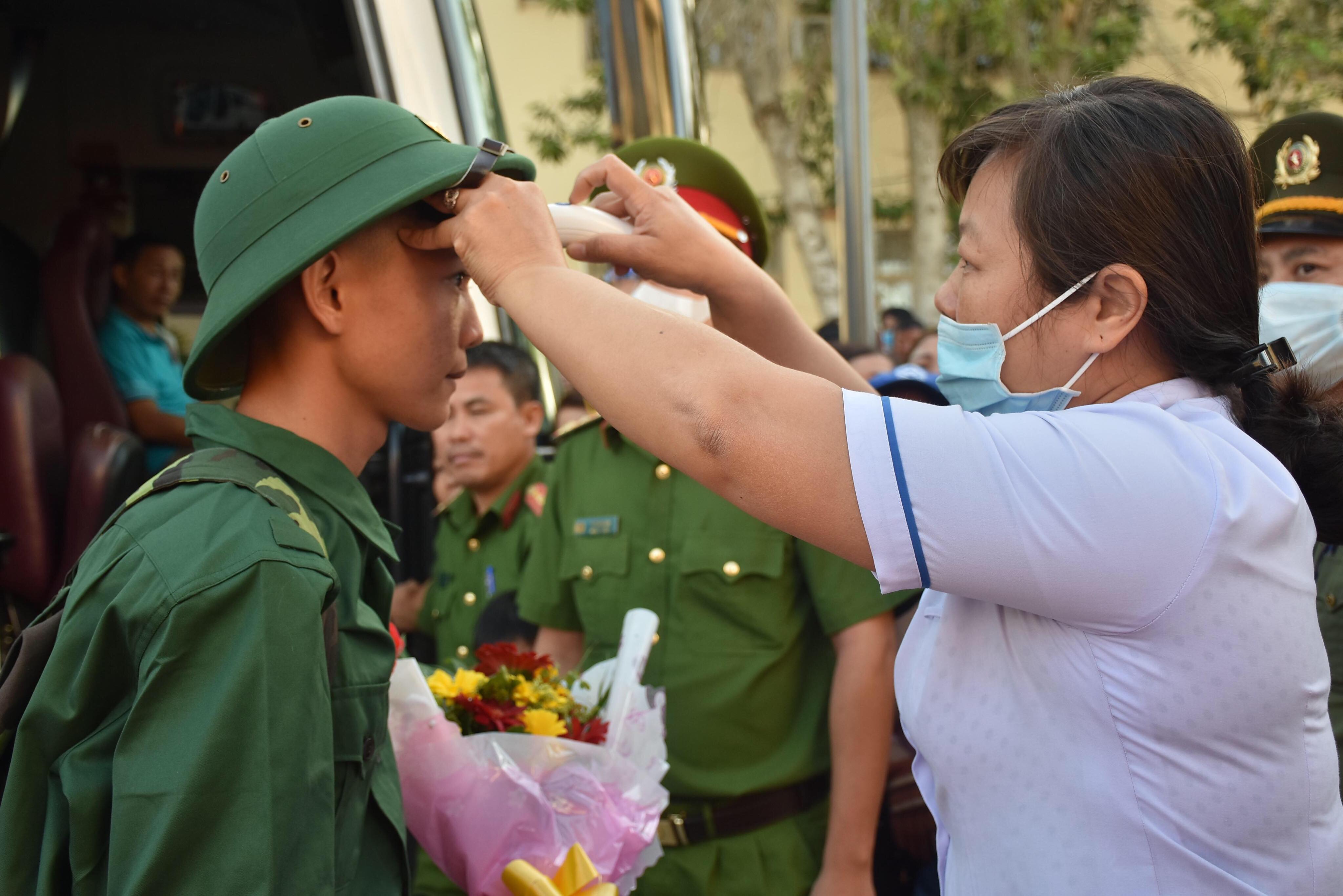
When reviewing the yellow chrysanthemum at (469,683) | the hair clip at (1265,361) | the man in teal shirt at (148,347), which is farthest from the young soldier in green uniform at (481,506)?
the hair clip at (1265,361)

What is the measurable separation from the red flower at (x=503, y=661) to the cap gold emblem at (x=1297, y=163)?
2.37 metres

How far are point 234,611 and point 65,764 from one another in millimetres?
257

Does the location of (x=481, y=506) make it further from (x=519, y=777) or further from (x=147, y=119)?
(x=147, y=119)

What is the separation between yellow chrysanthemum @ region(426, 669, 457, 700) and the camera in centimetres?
→ 206

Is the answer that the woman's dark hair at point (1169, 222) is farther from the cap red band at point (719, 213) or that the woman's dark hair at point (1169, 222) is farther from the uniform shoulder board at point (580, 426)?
the uniform shoulder board at point (580, 426)

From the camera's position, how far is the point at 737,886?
2.41 metres

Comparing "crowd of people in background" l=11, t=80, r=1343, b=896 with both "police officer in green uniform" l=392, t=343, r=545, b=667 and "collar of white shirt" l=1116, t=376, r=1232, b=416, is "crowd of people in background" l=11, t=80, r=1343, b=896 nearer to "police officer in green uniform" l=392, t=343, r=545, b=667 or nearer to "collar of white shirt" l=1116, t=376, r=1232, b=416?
"police officer in green uniform" l=392, t=343, r=545, b=667

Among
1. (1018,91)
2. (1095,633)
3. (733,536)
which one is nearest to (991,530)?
(1095,633)

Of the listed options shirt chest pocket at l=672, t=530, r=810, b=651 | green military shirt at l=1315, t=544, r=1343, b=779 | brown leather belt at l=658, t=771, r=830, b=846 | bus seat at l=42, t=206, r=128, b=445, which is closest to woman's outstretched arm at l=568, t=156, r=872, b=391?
shirt chest pocket at l=672, t=530, r=810, b=651

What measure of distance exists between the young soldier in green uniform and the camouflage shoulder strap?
7.11 ft

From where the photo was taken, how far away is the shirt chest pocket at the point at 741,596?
8.34ft

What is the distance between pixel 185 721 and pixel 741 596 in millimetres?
1443

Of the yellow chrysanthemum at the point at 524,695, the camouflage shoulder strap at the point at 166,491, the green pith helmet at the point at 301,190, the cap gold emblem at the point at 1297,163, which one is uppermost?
the green pith helmet at the point at 301,190

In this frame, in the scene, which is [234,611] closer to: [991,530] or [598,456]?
[991,530]
